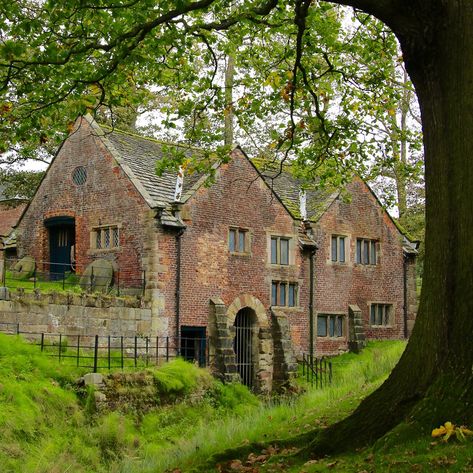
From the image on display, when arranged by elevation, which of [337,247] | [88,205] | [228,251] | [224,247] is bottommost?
[228,251]

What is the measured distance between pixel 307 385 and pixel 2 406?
13929mm

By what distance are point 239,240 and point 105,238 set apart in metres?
5.33

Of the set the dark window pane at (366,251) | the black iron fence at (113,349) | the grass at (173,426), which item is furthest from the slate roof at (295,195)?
the grass at (173,426)

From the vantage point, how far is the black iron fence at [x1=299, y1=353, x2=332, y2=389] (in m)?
29.4

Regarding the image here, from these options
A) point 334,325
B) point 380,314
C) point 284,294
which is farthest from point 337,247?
point 380,314

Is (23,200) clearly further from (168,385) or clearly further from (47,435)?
(47,435)

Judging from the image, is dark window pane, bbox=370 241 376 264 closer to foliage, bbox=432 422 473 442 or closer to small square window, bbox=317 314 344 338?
small square window, bbox=317 314 344 338

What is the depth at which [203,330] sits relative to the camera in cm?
2823

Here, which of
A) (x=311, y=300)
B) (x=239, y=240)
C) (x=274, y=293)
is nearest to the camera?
(x=239, y=240)

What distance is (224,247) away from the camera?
29.6 m

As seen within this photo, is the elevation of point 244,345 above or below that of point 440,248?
below

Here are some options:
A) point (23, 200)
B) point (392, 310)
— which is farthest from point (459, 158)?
point (23, 200)

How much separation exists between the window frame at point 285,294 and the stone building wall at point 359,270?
1.26 meters

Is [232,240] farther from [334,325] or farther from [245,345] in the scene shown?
[334,325]
